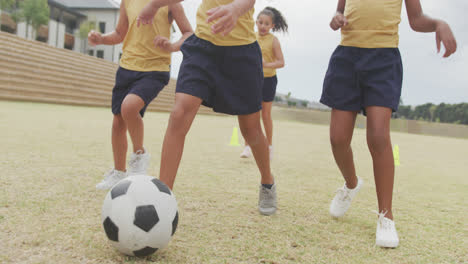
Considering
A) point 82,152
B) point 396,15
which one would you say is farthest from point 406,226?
point 82,152

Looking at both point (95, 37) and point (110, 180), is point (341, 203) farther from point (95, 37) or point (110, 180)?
point (95, 37)

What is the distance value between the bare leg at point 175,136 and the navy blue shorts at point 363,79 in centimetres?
89

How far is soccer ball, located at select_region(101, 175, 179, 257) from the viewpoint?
1528 mm

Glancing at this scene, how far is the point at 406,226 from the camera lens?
2373mm

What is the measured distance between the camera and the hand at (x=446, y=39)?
2041 millimetres

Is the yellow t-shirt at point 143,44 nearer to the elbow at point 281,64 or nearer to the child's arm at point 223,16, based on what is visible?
the child's arm at point 223,16

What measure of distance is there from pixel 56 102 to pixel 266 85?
542 inches

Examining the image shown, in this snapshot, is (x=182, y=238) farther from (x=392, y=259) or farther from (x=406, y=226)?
(x=406, y=226)

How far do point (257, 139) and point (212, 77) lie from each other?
0.54 metres

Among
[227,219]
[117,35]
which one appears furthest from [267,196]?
[117,35]

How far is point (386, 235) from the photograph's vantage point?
199 cm

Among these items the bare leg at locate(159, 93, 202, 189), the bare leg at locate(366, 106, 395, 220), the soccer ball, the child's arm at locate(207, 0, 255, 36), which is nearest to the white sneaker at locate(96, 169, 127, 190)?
the bare leg at locate(159, 93, 202, 189)

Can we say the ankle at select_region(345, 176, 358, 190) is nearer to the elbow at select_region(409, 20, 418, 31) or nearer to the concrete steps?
the elbow at select_region(409, 20, 418, 31)

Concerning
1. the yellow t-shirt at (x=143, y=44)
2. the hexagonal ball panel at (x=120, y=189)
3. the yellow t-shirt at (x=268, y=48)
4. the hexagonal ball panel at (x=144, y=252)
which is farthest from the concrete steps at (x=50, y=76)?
the hexagonal ball panel at (x=144, y=252)
